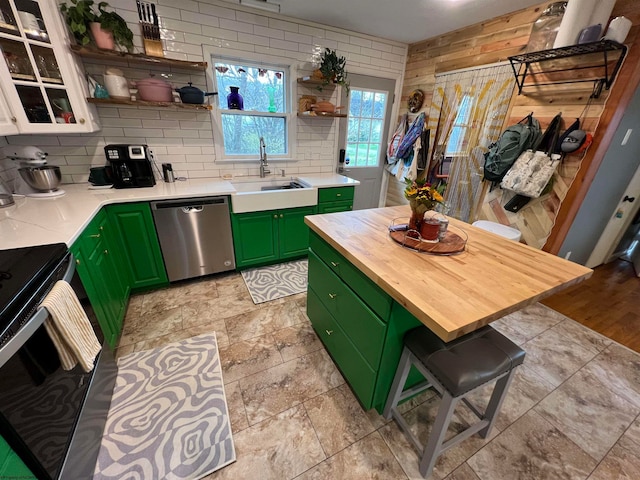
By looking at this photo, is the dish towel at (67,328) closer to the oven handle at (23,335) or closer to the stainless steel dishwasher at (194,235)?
the oven handle at (23,335)

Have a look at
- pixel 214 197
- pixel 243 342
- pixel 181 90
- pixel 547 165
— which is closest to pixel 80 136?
pixel 181 90

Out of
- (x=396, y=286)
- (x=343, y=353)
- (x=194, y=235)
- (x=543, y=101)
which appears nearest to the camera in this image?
(x=396, y=286)

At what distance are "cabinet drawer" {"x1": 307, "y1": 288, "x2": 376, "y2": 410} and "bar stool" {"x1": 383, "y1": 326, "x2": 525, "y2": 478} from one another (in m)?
0.16

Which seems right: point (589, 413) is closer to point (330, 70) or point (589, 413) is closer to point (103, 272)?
point (103, 272)

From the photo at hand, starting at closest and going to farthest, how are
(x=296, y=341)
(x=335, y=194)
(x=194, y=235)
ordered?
(x=296, y=341) → (x=194, y=235) → (x=335, y=194)

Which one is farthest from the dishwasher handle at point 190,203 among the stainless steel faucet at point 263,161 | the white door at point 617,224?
the white door at point 617,224

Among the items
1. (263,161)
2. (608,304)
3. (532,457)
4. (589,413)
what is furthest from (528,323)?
(263,161)

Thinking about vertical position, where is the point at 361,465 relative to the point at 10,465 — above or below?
below

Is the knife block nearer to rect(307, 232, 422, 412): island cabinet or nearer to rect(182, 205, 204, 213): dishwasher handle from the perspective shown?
rect(182, 205, 204, 213): dishwasher handle

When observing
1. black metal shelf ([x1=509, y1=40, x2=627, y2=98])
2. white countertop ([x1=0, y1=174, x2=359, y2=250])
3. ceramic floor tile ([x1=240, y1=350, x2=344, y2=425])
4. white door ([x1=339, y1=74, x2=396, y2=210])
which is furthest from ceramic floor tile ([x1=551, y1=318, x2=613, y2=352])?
white door ([x1=339, y1=74, x2=396, y2=210])

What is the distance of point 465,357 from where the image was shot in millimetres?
1070

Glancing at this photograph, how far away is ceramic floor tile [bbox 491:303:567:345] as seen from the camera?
210 cm

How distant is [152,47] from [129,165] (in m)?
1.00

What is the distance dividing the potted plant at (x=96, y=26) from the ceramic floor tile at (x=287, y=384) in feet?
8.68
